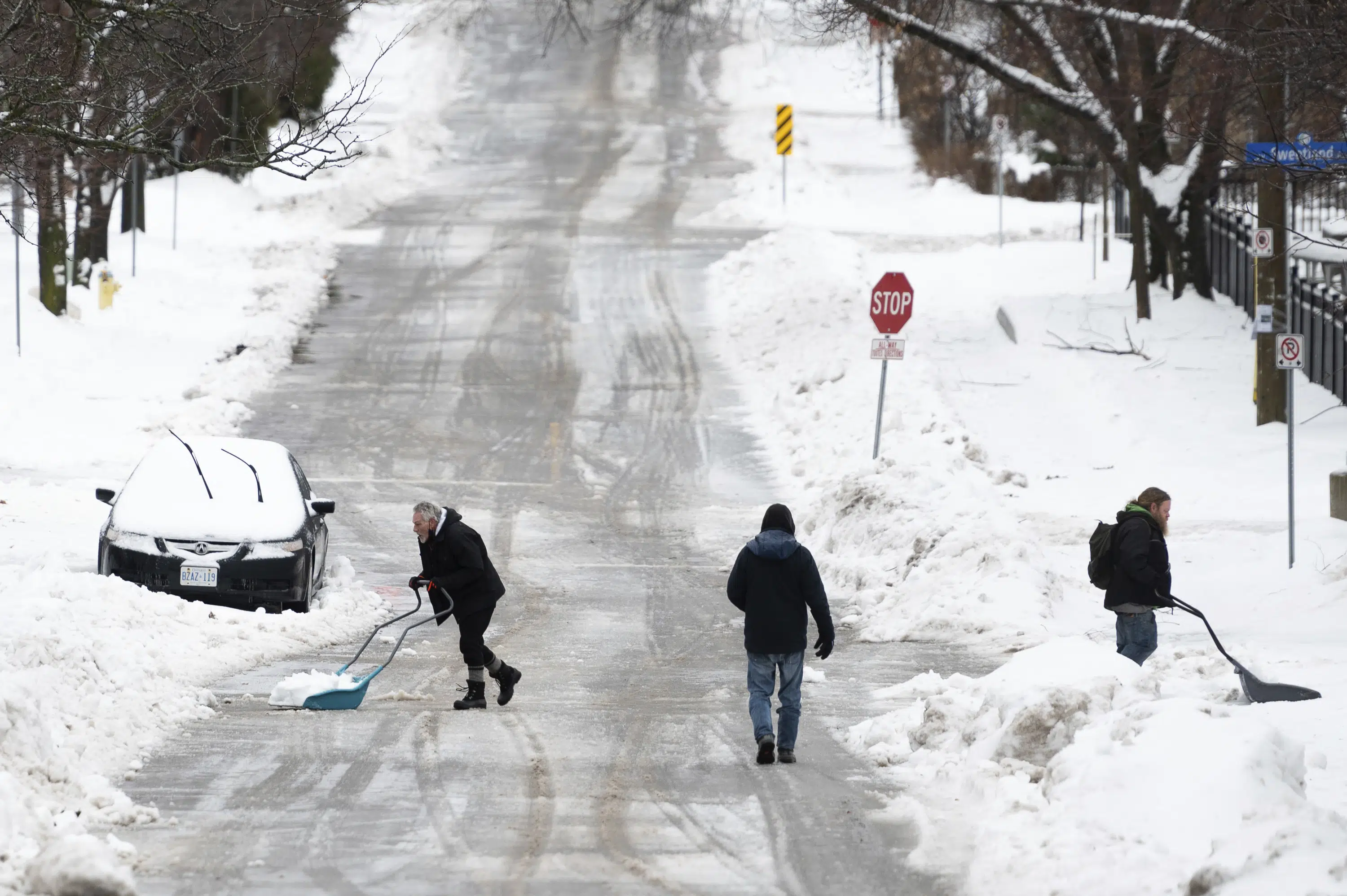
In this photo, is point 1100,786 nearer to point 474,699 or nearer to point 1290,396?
point 474,699

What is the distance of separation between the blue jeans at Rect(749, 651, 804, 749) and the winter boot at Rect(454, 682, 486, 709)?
80.5 inches

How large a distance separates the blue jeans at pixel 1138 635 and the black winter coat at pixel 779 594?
2.36 metres

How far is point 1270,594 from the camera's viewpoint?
48.5 ft

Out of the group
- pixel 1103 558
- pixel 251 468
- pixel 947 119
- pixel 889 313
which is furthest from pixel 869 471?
pixel 947 119

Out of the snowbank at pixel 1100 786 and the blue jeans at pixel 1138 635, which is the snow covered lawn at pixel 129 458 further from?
the blue jeans at pixel 1138 635

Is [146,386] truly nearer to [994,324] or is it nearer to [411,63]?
[994,324]

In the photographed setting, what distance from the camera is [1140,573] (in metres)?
11.0

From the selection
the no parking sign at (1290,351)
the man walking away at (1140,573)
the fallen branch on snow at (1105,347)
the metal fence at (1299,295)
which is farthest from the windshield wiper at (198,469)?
the fallen branch on snow at (1105,347)

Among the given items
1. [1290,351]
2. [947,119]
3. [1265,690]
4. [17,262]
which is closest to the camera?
[1265,690]

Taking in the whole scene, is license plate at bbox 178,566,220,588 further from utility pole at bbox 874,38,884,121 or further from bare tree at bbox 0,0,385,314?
utility pole at bbox 874,38,884,121

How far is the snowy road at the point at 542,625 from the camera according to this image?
316 inches

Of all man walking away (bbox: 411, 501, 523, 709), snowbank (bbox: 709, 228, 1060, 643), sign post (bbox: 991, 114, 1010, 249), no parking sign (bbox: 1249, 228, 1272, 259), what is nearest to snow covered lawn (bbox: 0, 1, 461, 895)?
man walking away (bbox: 411, 501, 523, 709)

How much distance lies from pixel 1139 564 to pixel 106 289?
24.1 m

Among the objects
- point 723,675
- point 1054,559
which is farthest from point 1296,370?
point 723,675
